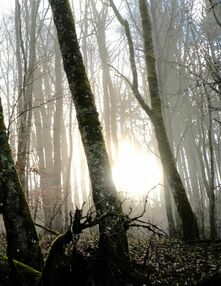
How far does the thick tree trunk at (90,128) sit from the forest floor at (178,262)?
0.55 metres

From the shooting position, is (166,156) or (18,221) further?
(166,156)

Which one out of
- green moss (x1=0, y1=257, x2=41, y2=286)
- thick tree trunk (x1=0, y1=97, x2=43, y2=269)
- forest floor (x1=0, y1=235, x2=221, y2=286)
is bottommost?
forest floor (x1=0, y1=235, x2=221, y2=286)

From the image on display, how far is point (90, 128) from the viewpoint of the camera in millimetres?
5914

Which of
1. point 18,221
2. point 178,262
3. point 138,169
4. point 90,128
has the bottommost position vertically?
point 178,262

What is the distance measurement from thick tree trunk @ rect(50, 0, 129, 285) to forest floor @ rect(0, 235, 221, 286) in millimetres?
547

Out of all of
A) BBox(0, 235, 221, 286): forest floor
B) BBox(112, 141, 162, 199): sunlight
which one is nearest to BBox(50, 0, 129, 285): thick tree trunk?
BBox(0, 235, 221, 286): forest floor

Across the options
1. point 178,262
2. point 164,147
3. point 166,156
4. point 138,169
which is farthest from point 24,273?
point 138,169

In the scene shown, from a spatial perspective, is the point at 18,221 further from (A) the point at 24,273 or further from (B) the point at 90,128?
(B) the point at 90,128

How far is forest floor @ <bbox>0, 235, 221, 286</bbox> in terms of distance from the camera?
5.05m

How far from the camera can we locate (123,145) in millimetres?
33688

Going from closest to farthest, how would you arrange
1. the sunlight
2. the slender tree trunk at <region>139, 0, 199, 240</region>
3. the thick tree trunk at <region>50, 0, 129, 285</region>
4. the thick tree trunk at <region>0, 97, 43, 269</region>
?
1. the thick tree trunk at <region>0, 97, 43, 269</region>
2. the thick tree trunk at <region>50, 0, 129, 285</region>
3. the slender tree trunk at <region>139, 0, 199, 240</region>
4. the sunlight

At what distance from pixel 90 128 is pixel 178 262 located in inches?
104

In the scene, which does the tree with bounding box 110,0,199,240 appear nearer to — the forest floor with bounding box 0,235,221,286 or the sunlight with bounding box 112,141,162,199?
the forest floor with bounding box 0,235,221,286

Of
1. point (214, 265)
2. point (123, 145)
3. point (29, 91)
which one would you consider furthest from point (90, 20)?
point (214, 265)
